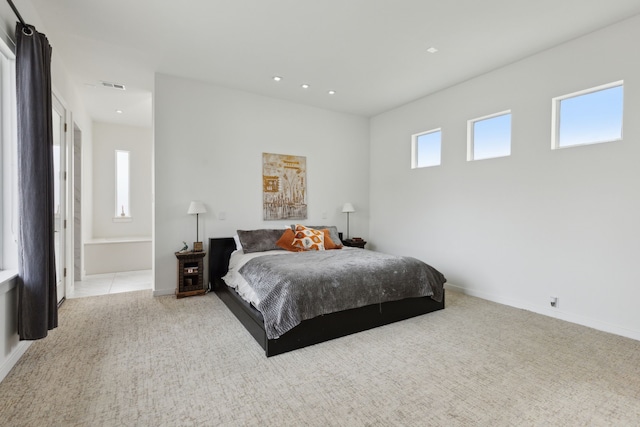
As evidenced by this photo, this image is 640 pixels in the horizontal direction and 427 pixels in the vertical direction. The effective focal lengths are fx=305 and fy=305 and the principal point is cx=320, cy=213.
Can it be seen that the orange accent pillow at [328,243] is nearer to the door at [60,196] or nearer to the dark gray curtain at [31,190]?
the dark gray curtain at [31,190]

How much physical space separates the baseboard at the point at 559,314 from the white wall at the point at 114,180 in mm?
6446

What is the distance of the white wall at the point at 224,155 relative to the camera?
13.9 ft

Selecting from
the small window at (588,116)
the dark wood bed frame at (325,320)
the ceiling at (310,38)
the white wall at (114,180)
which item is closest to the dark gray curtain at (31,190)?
the ceiling at (310,38)

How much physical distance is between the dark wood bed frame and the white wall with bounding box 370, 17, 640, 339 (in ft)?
3.73

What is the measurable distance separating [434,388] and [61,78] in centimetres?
513

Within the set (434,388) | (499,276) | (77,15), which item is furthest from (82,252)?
(499,276)

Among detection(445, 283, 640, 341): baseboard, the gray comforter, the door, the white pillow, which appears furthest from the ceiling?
detection(445, 283, 640, 341): baseboard

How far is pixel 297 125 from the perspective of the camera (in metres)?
5.21

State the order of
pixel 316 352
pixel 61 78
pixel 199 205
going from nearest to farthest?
pixel 316 352, pixel 61 78, pixel 199 205

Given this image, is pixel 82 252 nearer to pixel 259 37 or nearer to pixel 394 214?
pixel 259 37

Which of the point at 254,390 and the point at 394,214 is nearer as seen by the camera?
the point at 254,390

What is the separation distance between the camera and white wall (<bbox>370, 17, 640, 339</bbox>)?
2908mm

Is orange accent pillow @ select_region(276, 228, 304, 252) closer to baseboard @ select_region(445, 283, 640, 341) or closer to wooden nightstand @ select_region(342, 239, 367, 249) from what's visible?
wooden nightstand @ select_region(342, 239, 367, 249)

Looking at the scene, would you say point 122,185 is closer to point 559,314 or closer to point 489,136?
point 489,136
